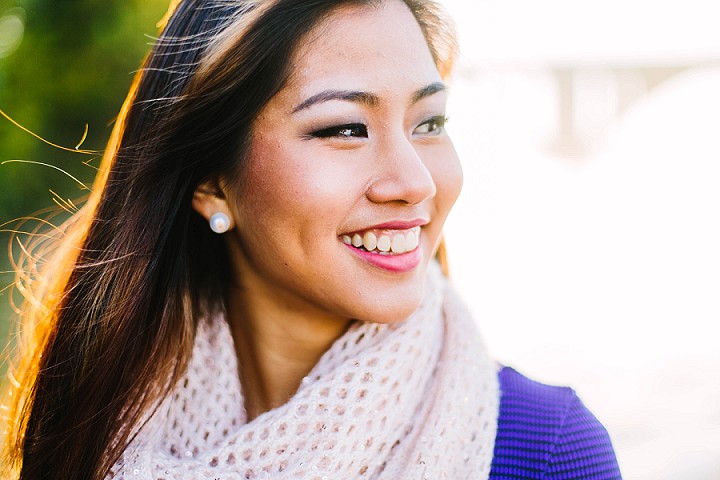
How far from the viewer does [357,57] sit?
1.73 metres

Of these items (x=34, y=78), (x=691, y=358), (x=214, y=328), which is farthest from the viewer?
(x=691, y=358)

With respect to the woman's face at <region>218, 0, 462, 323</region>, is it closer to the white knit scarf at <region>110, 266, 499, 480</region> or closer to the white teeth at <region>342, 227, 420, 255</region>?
the white teeth at <region>342, 227, 420, 255</region>

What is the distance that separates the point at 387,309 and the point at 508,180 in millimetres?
9501

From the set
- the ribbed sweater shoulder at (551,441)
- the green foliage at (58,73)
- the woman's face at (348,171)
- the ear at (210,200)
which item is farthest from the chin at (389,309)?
the green foliage at (58,73)

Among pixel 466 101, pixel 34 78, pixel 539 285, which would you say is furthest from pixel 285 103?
pixel 466 101

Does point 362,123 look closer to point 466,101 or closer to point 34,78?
point 34,78

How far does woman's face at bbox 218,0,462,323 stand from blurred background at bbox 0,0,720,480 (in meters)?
4.06

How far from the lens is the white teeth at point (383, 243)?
1.75m

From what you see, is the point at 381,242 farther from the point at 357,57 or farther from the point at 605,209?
the point at 605,209

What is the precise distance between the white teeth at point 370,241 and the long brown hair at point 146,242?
14.4 inches

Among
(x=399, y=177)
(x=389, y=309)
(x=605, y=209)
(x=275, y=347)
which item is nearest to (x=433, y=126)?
(x=399, y=177)

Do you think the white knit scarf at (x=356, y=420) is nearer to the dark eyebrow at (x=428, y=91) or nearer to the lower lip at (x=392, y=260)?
the lower lip at (x=392, y=260)

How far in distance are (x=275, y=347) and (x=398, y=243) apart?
0.49m

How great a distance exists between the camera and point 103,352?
1956 millimetres
